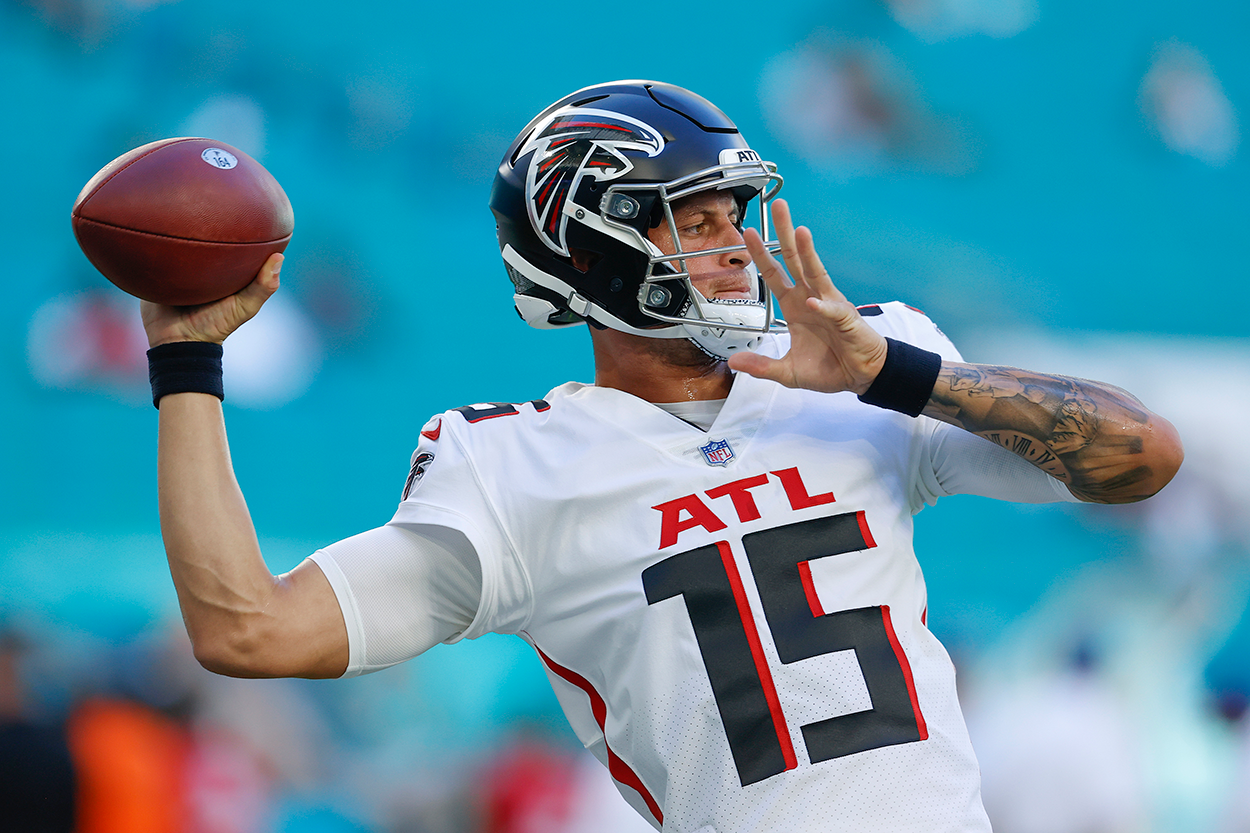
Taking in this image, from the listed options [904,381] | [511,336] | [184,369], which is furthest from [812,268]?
[511,336]

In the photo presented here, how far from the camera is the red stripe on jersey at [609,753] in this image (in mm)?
1543

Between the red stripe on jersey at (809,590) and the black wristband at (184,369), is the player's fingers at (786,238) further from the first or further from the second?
the black wristband at (184,369)

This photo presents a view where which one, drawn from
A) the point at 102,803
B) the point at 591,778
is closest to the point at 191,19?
the point at 102,803

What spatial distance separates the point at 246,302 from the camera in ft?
5.02

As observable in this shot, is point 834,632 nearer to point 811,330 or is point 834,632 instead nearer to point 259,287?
point 811,330

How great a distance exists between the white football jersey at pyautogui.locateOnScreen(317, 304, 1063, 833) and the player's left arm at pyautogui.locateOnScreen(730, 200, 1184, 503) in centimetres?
11

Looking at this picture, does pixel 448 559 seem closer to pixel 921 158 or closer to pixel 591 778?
pixel 591 778

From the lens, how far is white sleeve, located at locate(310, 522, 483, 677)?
1530 millimetres

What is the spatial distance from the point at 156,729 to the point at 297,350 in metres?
Result: 1.12

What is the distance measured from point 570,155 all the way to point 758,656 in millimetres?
866

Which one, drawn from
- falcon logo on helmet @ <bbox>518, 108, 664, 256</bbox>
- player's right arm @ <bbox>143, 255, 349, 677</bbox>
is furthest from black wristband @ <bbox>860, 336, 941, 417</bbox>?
player's right arm @ <bbox>143, 255, 349, 677</bbox>

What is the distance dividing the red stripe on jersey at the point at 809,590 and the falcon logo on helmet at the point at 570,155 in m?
0.67

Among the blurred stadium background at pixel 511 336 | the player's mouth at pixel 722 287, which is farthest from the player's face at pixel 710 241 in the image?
the blurred stadium background at pixel 511 336

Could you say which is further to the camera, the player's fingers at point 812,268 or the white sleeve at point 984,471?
the white sleeve at point 984,471
